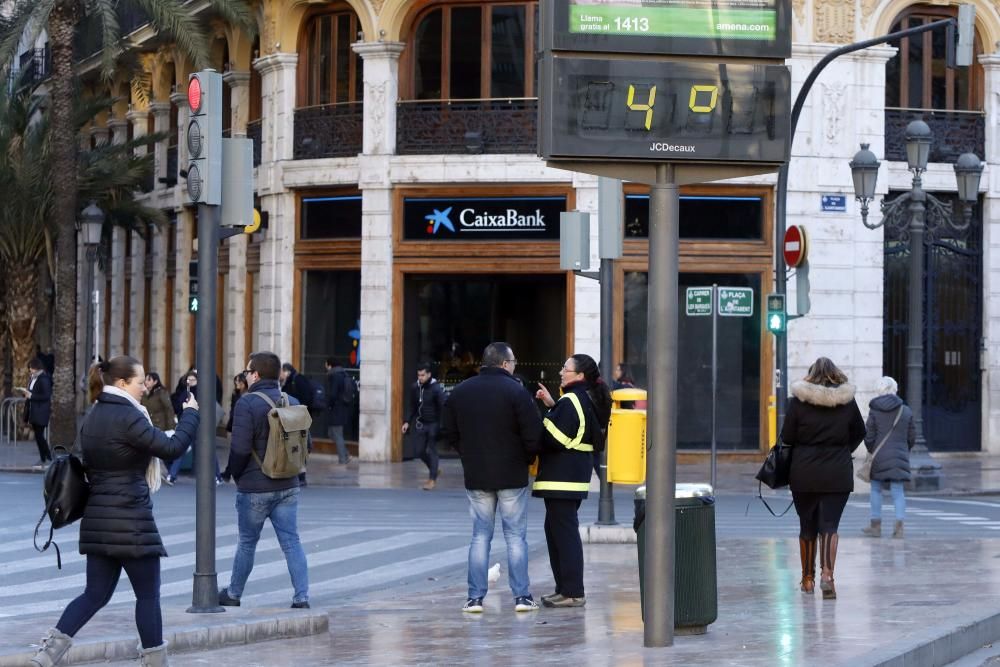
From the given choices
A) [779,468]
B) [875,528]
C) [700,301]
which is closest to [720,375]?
[700,301]

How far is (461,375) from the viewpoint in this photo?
31.5 metres

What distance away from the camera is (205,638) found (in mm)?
10141

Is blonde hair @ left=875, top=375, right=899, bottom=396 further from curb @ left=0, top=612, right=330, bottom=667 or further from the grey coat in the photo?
curb @ left=0, top=612, right=330, bottom=667

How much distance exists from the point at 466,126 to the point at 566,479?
62.1ft

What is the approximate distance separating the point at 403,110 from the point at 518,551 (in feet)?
64.4

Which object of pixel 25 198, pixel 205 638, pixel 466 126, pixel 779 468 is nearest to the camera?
pixel 205 638

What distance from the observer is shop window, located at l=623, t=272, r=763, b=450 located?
99.7ft

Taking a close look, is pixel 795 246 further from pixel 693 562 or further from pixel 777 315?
pixel 693 562

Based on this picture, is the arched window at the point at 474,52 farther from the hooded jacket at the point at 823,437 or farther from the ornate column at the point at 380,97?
the hooded jacket at the point at 823,437

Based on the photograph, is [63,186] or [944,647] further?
[63,186]

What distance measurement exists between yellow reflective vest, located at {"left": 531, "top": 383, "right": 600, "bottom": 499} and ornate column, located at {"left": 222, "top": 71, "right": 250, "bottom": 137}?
24.3 metres

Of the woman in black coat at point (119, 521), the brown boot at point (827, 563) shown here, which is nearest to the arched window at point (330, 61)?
the brown boot at point (827, 563)

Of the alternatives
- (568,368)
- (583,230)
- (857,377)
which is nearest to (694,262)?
(857,377)

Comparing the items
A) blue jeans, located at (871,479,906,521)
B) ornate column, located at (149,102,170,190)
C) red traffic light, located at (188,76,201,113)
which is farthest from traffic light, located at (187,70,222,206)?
ornate column, located at (149,102,170,190)
